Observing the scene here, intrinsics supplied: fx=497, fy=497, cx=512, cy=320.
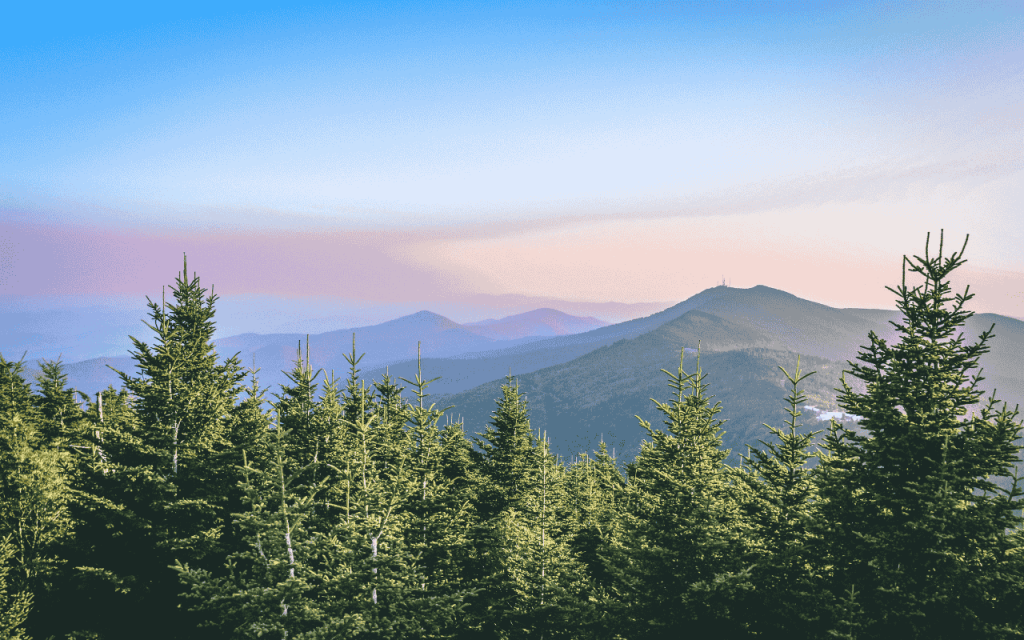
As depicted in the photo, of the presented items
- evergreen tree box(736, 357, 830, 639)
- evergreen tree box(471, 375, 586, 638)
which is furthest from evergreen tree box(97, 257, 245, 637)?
evergreen tree box(736, 357, 830, 639)

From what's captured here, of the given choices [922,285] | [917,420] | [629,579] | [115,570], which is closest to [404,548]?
[629,579]

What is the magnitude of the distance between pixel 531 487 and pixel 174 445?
53.8 feet

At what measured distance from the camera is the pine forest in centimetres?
1265

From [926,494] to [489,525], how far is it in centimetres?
1612

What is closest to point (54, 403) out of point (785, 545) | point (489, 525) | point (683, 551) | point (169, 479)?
point (169, 479)

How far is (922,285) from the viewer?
555 inches

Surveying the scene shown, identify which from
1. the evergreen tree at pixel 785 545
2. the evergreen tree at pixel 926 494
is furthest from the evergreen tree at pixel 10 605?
the evergreen tree at pixel 926 494

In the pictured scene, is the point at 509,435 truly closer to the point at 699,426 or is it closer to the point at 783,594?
the point at 699,426

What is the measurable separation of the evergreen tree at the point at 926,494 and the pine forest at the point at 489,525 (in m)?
0.06

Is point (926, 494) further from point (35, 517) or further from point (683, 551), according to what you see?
point (35, 517)

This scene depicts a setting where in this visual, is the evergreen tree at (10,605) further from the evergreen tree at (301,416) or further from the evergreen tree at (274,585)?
the evergreen tree at (301,416)

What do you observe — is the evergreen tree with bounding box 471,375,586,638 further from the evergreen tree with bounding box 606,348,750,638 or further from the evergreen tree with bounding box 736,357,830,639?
the evergreen tree with bounding box 736,357,830,639

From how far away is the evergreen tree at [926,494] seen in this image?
1200 cm

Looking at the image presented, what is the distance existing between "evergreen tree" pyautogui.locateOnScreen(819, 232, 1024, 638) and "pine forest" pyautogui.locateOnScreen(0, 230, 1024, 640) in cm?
6
